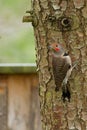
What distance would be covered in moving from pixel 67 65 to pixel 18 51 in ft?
12.5

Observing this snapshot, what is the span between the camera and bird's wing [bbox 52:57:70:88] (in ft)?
8.96

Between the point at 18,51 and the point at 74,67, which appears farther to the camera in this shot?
the point at 18,51

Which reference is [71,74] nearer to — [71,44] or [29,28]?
[71,44]

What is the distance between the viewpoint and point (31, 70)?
16.1 ft

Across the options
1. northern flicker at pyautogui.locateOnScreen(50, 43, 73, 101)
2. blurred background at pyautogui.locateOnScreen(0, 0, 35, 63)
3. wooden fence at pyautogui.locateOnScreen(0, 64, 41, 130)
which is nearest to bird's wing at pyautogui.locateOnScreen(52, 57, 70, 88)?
northern flicker at pyautogui.locateOnScreen(50, 43, 73, 101)

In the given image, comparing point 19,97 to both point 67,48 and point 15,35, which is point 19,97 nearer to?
point 15,35

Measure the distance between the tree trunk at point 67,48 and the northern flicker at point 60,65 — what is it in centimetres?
3

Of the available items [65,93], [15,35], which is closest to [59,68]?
[65,93]

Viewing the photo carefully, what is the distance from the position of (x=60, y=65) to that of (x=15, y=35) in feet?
13.3

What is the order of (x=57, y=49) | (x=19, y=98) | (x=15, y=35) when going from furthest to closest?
1. (x=15, y=35)
2. (x=19, y=98)
3. (x=57, y=49)

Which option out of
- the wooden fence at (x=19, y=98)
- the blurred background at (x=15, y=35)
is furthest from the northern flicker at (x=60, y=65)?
the blurred background at (x=15, y=35)

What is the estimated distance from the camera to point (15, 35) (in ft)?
22.2

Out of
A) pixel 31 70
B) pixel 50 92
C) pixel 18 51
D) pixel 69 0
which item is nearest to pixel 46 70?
pixel 50 92

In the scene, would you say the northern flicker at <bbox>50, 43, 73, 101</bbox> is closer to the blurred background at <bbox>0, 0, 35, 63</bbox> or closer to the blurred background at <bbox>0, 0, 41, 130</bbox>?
the blurred background at <bbox>0, 0, 41, 130</bbox>
